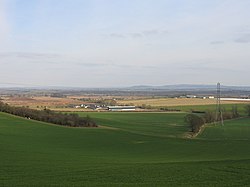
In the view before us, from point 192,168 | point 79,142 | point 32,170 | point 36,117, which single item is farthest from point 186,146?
point 36,117

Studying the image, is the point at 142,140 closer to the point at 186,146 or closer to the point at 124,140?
the point at 124,140

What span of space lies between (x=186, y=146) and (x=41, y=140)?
1717 cm

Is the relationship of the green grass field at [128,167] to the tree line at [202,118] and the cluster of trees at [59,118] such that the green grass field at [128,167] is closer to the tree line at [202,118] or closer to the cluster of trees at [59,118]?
the tree line at [202,118]

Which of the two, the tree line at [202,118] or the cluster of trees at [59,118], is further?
the cluster of trees at [59,118]

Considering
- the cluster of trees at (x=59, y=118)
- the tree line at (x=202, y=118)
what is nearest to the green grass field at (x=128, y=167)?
the tree line at (x=202, y=118)

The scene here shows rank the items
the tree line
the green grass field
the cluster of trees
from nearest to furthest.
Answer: the green grass field
the tree line
the cluster of trees

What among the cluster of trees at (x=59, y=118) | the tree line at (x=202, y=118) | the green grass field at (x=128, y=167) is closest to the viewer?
the green grass field at (x=128, y=167)

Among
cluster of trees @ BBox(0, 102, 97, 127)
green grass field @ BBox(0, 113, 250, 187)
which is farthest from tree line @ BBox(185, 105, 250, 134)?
green grass field @ BBox(0, 113, 250, 187)

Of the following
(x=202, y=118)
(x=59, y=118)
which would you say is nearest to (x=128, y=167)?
(x=59, y=118)

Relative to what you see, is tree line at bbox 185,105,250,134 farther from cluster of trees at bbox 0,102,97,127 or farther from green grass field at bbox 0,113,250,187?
green grass field at bbox 0,113,250,187

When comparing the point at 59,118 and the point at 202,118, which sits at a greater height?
the point at 59,118

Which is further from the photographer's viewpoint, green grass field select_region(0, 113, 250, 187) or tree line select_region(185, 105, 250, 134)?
tree line select_region(185, 105, 250, 134)

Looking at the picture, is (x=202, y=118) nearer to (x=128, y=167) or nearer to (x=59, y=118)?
(x=59, y=118)

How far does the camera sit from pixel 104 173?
19.8 meters
